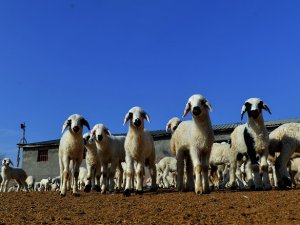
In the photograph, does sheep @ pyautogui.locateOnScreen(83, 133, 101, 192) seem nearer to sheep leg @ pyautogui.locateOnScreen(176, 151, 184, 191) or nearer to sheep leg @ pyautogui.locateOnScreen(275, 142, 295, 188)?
sheep leg @ pyautogui.locateOnScreen(176, 151, 184, 191)

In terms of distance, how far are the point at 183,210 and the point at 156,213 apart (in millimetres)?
488

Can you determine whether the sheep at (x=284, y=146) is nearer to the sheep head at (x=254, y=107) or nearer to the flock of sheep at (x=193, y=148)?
the flock of sheep at (x=193, y=148)

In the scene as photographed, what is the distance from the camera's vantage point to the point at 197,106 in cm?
988

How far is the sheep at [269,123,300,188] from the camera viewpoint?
1106 centimetres

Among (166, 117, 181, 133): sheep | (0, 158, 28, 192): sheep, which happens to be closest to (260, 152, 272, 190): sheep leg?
(166, 117, 181, 133): sheep

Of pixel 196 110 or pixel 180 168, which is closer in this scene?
pixel 196 110

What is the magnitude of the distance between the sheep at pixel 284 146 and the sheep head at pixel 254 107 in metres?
1.27

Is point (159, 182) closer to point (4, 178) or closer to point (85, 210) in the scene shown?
point (4, 178)

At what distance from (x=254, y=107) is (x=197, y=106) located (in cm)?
175

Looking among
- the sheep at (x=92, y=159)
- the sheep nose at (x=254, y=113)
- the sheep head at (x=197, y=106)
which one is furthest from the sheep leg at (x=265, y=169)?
the sheep at (x=92, y=159)

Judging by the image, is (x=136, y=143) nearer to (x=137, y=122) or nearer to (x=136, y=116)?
(x=137, y=122)

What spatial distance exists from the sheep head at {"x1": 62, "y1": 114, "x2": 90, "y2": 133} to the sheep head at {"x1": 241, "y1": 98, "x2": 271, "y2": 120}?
4.87 m

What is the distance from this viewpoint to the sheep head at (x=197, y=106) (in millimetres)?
9891

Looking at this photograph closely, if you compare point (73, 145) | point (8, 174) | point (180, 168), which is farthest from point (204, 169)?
point (8, 174)
